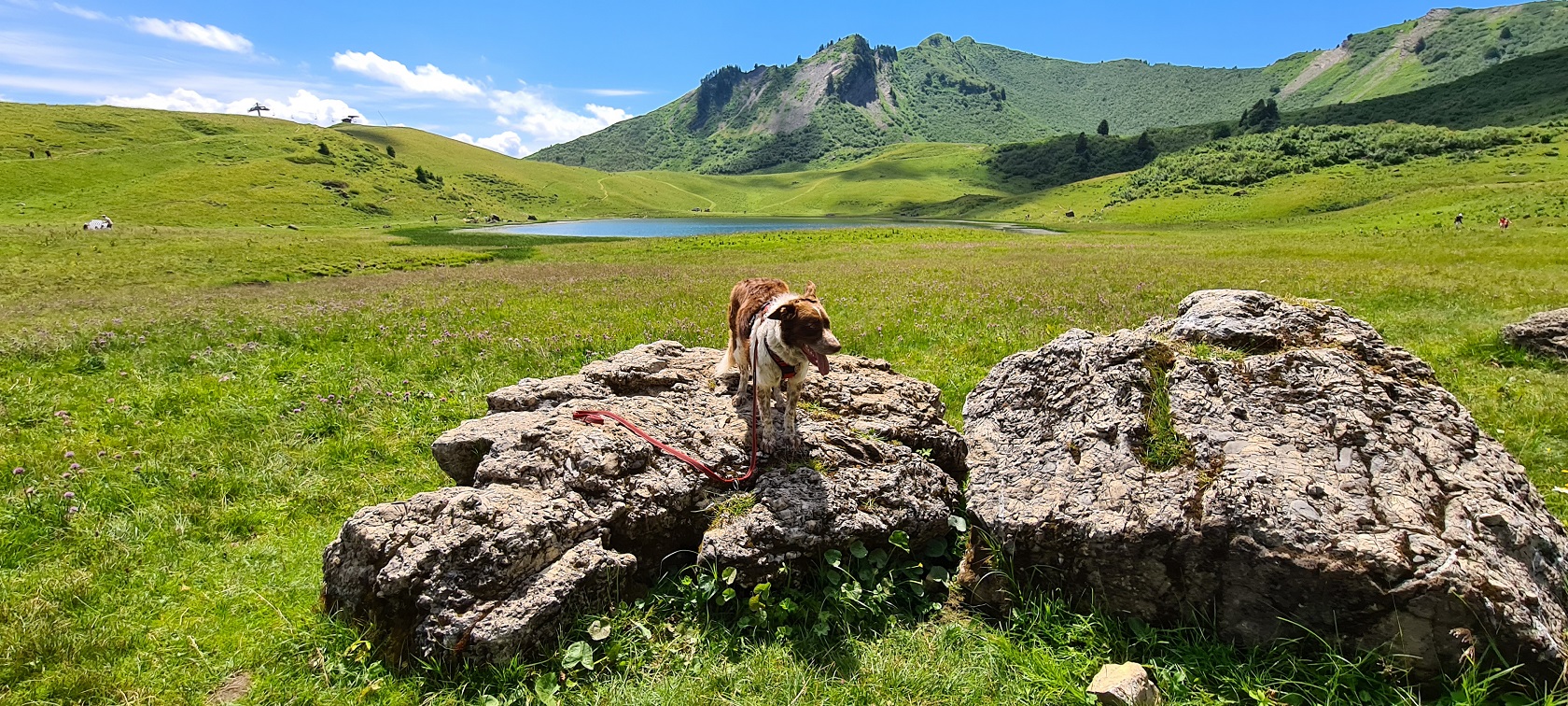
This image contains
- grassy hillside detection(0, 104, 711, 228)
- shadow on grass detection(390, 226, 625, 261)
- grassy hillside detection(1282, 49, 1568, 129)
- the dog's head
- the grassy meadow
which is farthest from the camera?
grassy hillside detection(1282, 49, 1568, 129)

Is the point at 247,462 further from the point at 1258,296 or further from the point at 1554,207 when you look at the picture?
the point at 1554,207

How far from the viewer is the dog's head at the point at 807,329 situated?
17.6 feet

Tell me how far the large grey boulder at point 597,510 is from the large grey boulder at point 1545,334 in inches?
472

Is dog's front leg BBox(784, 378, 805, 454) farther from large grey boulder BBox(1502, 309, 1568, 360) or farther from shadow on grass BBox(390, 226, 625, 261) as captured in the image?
shadow on grass BBox(390, 226, 625, 261)

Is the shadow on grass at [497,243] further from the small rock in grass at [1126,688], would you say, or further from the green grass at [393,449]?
the small rock in grass at [1126,688]

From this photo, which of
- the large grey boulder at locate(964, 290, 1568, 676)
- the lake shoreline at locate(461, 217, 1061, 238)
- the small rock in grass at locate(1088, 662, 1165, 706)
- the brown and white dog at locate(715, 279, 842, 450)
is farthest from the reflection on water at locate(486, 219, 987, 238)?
the small rock in grass at locate(1088, 662, 1165, 706)

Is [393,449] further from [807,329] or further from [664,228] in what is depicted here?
[664,228]

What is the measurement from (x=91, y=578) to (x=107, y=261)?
3929cm

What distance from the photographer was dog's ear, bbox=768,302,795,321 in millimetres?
5430

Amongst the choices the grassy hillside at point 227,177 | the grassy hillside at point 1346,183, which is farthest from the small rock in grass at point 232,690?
the grassy hillside at point 227,177

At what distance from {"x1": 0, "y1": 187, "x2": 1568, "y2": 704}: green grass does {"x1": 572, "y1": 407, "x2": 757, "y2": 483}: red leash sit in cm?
114

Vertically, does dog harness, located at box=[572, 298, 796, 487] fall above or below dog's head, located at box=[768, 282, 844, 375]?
below

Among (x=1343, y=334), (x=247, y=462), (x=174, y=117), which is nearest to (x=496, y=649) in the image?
(x=247, y=462)

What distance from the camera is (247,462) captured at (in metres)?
7.42
